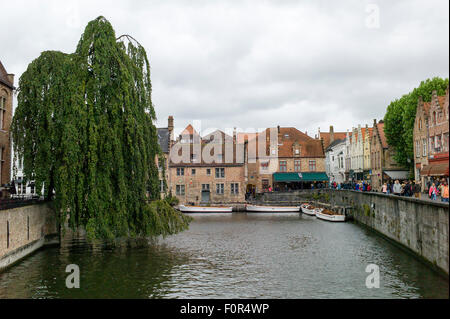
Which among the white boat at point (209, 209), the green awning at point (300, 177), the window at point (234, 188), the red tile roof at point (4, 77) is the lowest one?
the white boat at point (209, 209)

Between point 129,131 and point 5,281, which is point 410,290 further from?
point 5,281

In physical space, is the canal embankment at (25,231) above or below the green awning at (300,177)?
below

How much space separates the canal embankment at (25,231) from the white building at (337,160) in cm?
5400

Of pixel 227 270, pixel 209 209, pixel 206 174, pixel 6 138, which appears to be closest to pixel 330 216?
pixel 209 209

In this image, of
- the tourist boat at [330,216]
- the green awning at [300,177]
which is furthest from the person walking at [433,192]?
the green awning at [300,177]

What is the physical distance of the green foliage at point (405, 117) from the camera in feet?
133

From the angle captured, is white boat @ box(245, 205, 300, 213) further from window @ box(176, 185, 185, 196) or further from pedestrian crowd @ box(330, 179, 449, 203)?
pedestrian crowd @ box(330, 179, 449, 203)

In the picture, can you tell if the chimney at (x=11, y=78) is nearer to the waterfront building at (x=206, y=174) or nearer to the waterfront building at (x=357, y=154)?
the waterfront building at (x=206, y=174)

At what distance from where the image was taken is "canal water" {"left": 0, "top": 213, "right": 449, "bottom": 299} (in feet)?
49.4

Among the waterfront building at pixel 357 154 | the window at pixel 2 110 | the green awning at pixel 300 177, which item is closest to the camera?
the window at pixel 2 110

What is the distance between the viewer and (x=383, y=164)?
54344mm

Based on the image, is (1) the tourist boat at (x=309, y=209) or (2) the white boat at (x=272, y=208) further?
(2) the white boat at (x=272, y=208)

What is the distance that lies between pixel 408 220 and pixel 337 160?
2060 inches

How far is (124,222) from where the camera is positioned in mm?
19281
